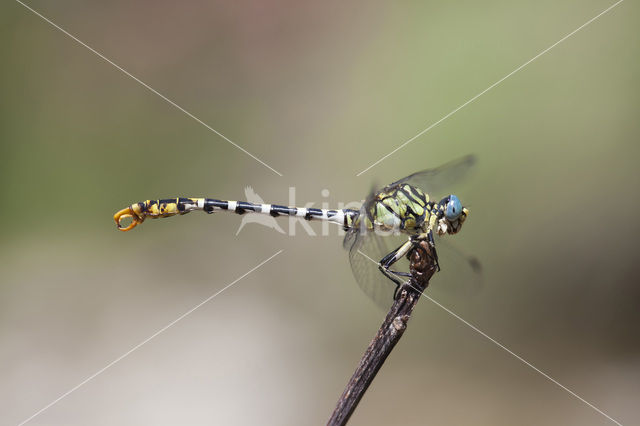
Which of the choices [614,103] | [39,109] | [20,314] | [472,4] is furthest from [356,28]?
[20,314]

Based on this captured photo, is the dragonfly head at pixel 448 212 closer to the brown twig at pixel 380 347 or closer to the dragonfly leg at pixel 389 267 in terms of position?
the dragonfly leg at pixel 389 267

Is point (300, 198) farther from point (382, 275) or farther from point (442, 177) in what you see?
point (382, 275)

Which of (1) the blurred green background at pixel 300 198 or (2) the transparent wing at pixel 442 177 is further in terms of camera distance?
(1) the blurred green background at pixel 300 198

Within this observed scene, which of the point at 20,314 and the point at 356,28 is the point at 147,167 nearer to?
the point at 20,314
